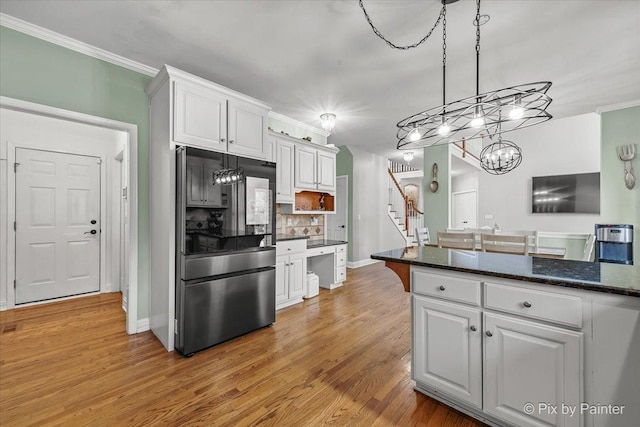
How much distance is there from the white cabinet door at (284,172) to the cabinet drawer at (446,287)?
8.65 feet

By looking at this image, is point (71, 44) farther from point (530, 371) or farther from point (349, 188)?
point (349, 188)

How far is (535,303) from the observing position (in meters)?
1.41

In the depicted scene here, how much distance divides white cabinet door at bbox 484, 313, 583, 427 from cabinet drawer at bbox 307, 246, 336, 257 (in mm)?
2792

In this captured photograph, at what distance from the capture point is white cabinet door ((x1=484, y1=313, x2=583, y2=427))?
4.37ft

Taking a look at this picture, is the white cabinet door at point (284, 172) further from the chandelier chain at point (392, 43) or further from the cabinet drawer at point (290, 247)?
the chandelier chain at point (392, 43)

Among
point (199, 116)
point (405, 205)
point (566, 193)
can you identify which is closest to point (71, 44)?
point (199, 116)

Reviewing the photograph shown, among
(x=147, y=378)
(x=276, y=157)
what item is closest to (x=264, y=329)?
(x=147, y=378)

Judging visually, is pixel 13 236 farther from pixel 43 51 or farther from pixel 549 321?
pixel 549 321

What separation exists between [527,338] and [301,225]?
380 centimetres

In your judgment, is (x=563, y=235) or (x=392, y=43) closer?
(x=392, y=43)

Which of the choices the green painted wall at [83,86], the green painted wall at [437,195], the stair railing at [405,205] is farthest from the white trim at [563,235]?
the green painted wall at [83,86]

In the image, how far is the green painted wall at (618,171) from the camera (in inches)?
156

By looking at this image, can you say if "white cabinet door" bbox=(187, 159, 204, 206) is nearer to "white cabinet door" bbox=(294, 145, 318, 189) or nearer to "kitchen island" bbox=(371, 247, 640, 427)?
"kitchen island" bbox=(371, 247, 640, 427)

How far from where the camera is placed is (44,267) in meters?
3.85
